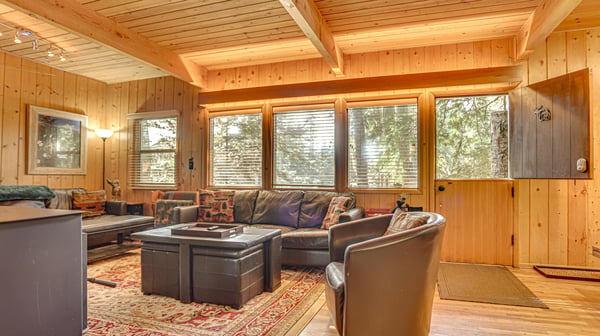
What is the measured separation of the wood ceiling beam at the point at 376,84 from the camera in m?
3.70

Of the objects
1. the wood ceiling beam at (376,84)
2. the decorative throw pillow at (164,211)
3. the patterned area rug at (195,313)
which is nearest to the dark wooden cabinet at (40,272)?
the patterned area rug at (195,313)

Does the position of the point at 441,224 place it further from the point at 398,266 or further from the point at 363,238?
the point at 363,238

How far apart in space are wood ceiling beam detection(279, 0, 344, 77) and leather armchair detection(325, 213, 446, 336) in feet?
6.27

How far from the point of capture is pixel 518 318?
2.40 m

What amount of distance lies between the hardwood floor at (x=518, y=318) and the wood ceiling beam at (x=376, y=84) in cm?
226

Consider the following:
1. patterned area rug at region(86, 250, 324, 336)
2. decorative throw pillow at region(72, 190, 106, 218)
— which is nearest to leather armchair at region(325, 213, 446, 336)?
patterned area rug at region(86, 250, 324, 336)

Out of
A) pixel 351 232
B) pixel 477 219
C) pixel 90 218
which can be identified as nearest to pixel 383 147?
pixel 477 219

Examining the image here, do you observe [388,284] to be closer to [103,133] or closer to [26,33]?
[26,33]

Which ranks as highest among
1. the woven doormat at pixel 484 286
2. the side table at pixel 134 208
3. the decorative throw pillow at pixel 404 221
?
the decorative throw pillow at pixel 404 221

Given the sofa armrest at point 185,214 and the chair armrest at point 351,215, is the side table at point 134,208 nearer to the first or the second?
the sofa armrest at point 185,214

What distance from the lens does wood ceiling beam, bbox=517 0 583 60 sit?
2593 mm

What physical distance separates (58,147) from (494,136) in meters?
5.95

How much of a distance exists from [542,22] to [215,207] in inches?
156

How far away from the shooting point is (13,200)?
3814 millimetres
